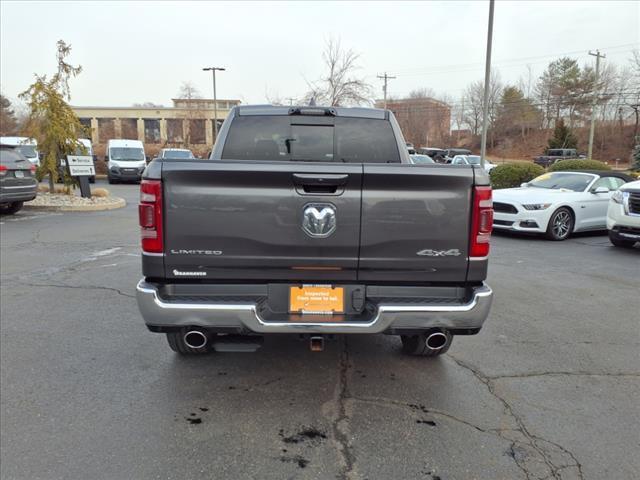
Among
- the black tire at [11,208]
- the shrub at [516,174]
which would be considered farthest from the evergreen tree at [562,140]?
the black tire at [11,208]

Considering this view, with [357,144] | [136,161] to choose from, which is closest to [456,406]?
[357,144]

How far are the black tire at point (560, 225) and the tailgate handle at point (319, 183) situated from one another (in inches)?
333

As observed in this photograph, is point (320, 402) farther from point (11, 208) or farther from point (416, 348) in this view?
point (11, 208)

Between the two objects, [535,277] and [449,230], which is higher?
[449,230]

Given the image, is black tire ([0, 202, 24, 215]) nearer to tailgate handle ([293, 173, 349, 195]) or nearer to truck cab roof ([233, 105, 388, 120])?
truck cab roof ([233, 105, 388, 120])

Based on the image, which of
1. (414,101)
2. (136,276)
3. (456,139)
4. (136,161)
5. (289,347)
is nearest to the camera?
(289,347)

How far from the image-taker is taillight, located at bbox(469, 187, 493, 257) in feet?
9.68

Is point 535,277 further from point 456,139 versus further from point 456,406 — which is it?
point 456,139

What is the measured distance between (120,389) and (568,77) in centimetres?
8049

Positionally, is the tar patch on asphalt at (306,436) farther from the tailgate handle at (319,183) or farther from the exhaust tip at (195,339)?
the tailgate handle at (319,183)

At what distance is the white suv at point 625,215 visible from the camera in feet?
27.9

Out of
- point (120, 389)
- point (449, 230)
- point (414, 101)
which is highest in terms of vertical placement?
point (414, 101)

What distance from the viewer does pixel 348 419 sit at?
311 centimetres

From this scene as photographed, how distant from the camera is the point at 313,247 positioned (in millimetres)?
2938
